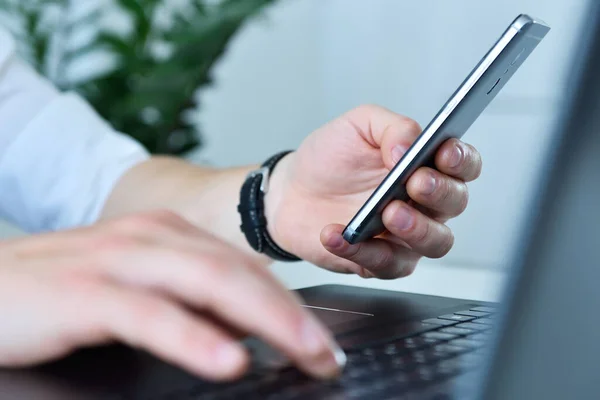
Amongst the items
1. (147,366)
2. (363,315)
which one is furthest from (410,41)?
(147,366)

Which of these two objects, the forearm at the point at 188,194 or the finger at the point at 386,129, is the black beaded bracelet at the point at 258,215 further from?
the finger at the point at 386,129

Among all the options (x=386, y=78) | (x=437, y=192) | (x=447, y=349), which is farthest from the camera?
Result: (x=386, y=78)

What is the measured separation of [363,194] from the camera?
2.46 feet

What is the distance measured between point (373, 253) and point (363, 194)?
0.09 m

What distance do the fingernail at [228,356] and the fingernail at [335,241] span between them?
0.37 m

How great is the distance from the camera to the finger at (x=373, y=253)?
2.09 ft

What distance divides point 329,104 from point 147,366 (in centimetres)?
205

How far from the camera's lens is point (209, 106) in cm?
235

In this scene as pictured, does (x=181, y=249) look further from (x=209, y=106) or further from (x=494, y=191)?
(x=209, y=106)

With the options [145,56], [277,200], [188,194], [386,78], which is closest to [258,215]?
[277,200]

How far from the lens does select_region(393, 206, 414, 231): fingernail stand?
0.61 metres

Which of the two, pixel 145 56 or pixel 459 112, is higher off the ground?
pixel 459 112

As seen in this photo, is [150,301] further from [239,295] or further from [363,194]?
[363,194]

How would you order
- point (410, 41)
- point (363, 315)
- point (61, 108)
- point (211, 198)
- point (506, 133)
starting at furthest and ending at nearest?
point (410, 41), point (506, 133), point (61, 108), point (211, 198), point (363, 315)
